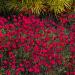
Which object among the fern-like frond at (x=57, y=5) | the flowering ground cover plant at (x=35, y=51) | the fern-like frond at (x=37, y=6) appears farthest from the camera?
the fern-like frond at (x=57, y=5)

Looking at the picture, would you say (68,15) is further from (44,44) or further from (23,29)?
(44,44)

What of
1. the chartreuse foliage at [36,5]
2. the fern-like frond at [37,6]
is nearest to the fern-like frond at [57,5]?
the chartreuse foliage at [36,5]

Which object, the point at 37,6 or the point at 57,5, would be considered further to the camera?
the point at 57,5

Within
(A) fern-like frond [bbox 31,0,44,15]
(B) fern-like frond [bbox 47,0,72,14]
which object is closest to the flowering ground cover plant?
(A) fern-like frond [bbox 31,0,44,15]

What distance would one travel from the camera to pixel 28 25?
8297 millimetres

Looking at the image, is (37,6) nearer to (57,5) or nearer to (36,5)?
(36,5)

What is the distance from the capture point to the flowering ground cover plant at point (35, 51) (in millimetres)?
6652

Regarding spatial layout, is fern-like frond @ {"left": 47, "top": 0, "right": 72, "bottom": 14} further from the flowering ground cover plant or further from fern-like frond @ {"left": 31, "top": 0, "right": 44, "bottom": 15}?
the flowering ground cover plant

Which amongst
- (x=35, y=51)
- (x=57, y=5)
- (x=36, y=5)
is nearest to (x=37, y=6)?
(x=36, y=5)

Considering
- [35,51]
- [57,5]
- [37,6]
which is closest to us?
[35,51]

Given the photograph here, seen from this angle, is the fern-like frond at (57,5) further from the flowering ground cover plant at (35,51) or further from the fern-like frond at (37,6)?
the flowering ground cover plant at (35,51)

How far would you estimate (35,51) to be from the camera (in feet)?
23.0

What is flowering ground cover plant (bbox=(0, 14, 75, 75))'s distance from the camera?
6.65m

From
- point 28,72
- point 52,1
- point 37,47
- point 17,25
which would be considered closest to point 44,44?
point 37,47
